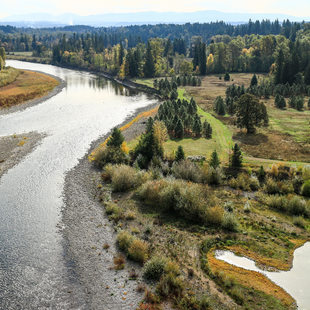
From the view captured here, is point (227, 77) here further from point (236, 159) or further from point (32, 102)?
point (236, 159)

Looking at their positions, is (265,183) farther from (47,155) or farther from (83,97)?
(83,97)

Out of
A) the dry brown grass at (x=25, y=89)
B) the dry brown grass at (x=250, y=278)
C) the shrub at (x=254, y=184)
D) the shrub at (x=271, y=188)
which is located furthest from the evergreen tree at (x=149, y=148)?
the dry brown grass at (x=25, y=89)

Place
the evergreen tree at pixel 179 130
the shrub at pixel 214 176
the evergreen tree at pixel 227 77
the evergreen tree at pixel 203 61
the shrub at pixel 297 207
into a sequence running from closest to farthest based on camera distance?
the shrub at pixel 297 207 < the shrub at pixel 214 176 < the evergreen tree at pixel 179 130 < the evergreen tree at pixel 227 77 < the evergreen tree at pixel 203 61

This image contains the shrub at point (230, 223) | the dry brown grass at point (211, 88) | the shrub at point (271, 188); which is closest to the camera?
the shrub at point (230, 223)

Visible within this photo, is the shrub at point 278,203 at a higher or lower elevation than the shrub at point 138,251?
higher

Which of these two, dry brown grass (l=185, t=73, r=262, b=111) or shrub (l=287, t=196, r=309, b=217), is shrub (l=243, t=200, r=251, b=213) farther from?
dry brown grass (l=185, t=73, r=262, b=111)

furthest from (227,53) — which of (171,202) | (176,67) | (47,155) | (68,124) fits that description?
(171,202)

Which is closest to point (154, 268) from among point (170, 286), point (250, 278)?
point (170, 286)

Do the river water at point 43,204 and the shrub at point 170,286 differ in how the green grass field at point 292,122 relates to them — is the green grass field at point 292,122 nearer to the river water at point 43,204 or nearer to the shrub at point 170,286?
the river water at point 43,204
